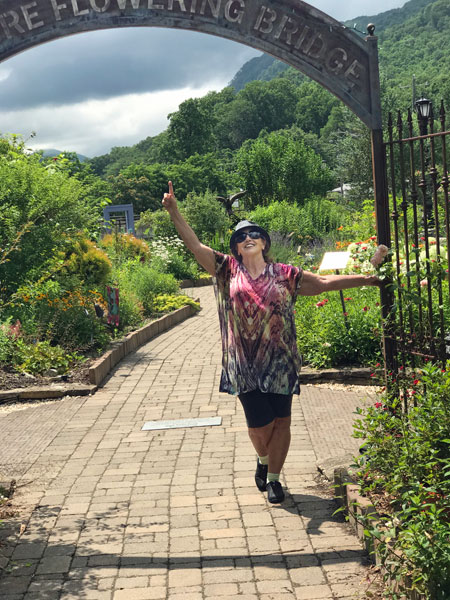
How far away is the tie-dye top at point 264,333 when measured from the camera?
471cm

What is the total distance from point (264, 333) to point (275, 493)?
112 centimetres

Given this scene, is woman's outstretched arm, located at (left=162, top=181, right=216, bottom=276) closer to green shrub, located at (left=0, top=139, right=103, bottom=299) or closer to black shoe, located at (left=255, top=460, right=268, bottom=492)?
black shoe, located at (left=255, top=460, right=268, bottom=492)

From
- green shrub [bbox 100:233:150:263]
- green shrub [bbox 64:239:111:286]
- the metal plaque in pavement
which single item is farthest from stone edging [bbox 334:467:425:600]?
green shrub [bbox 100:233:150:263]

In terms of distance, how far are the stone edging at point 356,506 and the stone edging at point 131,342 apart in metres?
4.89

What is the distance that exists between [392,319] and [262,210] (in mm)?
26377

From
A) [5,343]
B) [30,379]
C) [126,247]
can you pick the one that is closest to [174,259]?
[126,247]

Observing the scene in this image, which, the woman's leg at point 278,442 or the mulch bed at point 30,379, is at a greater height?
the woman's leg at point 278,442

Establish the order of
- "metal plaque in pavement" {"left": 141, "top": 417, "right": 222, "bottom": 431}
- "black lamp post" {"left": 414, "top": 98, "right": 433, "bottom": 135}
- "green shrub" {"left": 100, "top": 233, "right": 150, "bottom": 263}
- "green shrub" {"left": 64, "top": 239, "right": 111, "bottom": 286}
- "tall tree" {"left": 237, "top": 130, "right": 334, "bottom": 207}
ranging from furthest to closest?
1. "tall tree" {"left": 237, "top": 130, "right": 334, "bottom": 207}
2. "green shrub" {"left": 100, "top": 233, "right": 150, "bottom": 263}
3. "green shrub" {"left": 64, "top": 239, "right": 111, "bottom": 286}
4. "metal plaque in pavement" {"left": 141, "top": 417, "right": 222, "bottom": 431}
5. "black lamp post" {"left": 414, "top": 98, "right": 433, "bottom": 135}

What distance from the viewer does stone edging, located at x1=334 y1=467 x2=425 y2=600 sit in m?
3.79

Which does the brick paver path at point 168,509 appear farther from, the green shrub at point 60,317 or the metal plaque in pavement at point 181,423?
the green shrub at point 60,317

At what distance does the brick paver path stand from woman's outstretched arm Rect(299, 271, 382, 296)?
1.45m

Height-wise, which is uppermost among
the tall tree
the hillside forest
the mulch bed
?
the hillside forest

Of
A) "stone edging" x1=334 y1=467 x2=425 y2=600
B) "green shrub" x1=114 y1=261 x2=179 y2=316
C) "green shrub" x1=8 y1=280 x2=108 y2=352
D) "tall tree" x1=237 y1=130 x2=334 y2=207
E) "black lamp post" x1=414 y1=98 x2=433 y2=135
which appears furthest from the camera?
"tall tree" x1=237 y1=130 x2=334 y2=207

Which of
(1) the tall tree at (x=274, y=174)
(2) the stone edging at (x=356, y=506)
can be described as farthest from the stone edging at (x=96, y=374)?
(1) the tall tree at (x=274, y=174)
